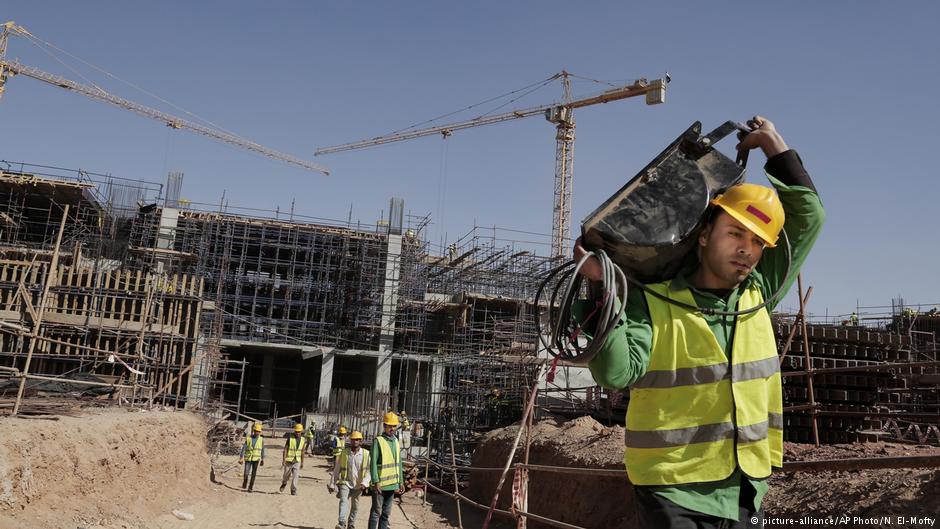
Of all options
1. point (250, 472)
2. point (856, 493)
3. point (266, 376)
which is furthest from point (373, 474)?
point (266, 376)

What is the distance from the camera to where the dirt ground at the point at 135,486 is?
27.1 ft

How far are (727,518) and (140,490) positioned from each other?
471 inches

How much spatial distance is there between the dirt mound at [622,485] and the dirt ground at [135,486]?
2.06m

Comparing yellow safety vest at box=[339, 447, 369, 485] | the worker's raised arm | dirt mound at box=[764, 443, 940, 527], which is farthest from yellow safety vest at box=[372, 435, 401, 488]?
the worker's raised arm

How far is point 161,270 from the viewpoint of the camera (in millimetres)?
34438

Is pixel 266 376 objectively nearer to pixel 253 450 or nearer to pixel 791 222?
pixel 253 450

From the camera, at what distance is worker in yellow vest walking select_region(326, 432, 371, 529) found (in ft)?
36.0

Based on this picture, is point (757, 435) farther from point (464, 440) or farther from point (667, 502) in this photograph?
point (464, 440)

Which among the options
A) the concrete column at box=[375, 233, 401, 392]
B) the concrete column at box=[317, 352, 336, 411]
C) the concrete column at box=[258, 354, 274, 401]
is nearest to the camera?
the concrete column at box=[317, 352, 336, 411]

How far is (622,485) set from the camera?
33.1 feet

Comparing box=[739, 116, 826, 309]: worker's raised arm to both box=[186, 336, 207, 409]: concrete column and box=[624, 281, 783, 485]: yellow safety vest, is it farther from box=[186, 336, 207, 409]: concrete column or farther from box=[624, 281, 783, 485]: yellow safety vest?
box=[186, 336, 207, 409]: concrete column

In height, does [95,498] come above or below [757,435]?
below

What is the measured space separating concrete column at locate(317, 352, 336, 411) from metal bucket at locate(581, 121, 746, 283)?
1387 inches

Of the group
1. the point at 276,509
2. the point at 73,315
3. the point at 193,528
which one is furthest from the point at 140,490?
the point at 73,315
